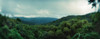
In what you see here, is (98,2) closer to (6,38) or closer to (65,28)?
(6,38)

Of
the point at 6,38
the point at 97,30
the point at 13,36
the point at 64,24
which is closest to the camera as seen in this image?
the point at 97,30

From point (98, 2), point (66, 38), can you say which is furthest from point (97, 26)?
point (66, 38)

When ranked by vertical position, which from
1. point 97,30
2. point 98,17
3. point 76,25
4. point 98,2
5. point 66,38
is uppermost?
point 98,2

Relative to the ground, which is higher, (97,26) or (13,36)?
(97,26)

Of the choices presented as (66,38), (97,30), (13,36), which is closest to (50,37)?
(66,38)

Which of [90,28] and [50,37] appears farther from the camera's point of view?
[50,37]

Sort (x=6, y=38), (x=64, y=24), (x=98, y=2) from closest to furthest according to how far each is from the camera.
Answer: (x=98, y=2) → (x=6, y=38) → (x=64, y=24)

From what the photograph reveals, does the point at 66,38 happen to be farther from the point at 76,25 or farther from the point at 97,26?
the point at 97,26

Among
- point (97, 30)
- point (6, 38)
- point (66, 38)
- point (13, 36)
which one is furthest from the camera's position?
point (66, 38)

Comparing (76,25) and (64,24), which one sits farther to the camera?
(64,24)
